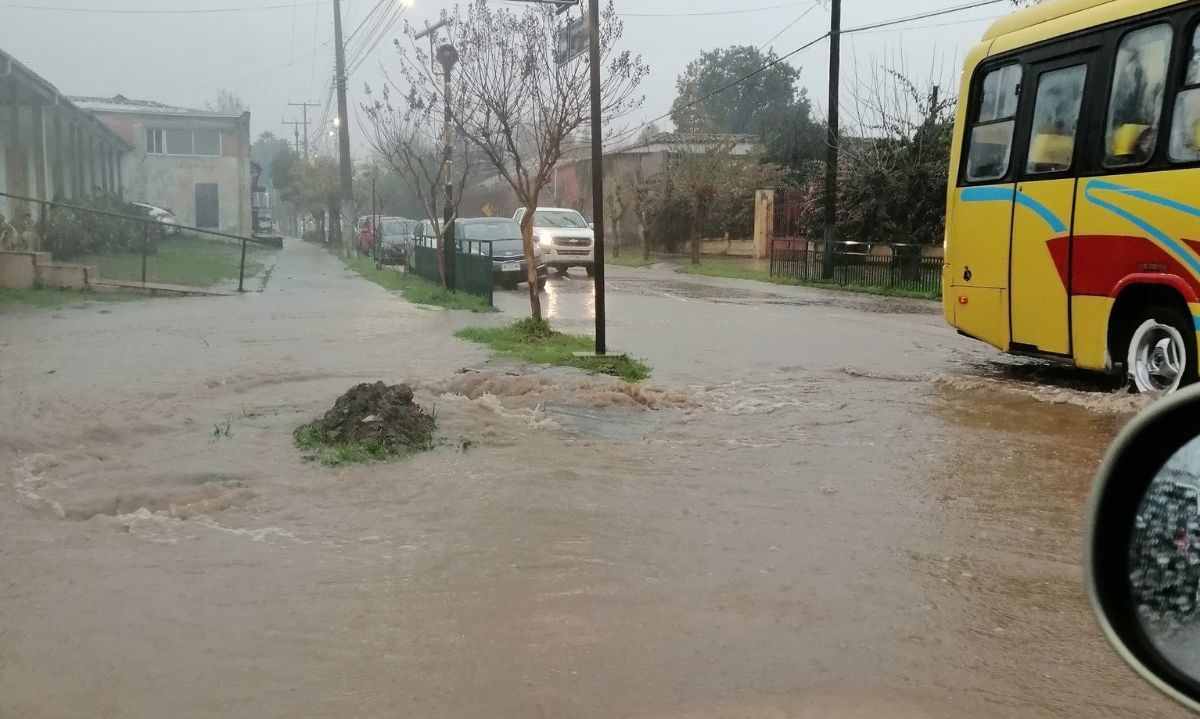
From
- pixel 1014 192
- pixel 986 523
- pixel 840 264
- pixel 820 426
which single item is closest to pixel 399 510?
pixel 986 523

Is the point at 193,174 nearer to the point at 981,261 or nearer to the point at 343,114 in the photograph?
the point at 343,114

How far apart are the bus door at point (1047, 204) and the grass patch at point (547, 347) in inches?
148

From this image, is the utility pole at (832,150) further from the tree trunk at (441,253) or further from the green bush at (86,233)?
the green bush at (86,233)

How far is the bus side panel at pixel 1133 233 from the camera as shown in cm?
819

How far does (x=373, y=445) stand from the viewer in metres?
7.32

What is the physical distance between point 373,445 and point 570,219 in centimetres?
2386

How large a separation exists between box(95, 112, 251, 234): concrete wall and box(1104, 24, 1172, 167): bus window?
43591 millimetres

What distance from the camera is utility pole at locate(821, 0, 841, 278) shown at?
1014 inches

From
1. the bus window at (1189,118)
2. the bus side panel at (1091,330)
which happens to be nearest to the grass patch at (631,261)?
the bus side panel at (1091,330)

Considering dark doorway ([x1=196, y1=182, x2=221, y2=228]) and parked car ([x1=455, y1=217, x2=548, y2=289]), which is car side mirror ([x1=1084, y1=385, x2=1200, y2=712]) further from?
dark doorway ([x1=196, y1=182, x2=221, y2=228])

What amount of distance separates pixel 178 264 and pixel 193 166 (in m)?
23.7

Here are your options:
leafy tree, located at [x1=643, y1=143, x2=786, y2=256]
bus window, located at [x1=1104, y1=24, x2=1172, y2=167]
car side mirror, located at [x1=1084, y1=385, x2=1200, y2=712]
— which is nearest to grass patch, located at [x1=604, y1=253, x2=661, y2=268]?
leafy tree, located at [x1=643, y1=143, x2=786, y2=256]

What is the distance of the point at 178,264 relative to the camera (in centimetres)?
2658

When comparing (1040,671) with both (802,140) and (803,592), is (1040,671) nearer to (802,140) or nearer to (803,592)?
(803,592)
